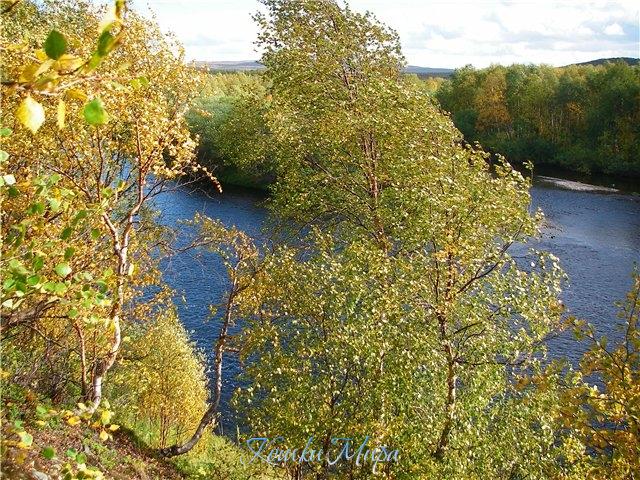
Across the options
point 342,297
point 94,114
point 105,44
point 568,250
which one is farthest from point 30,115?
point 568,250

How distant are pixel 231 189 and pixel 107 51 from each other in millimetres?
58384

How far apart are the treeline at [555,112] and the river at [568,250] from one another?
10.6 metres

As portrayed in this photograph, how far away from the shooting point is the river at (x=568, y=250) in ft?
92.4

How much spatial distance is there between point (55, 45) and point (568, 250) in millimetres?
39831

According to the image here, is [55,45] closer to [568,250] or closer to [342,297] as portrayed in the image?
[342,297]

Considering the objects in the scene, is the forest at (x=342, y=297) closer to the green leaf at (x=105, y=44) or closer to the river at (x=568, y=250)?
the river at (x=568, y=250)

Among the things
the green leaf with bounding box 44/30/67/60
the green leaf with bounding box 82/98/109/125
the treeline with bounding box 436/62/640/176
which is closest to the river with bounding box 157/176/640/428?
the treeline with bounding box 436/62/640/176

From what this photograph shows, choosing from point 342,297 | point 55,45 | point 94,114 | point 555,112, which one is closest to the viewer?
point 55,45

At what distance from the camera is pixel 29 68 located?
6.70 feet

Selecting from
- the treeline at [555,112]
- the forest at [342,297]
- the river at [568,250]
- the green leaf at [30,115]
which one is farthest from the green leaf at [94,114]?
the treeline at [555,112]

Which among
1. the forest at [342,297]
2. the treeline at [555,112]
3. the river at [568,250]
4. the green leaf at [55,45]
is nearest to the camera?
the green leaf at [55,45]

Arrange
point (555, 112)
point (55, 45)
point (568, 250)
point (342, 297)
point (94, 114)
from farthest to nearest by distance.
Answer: point (555, 112) → point (568, 250) → point (342, 297) → point (94, 114) → point (55, 45)

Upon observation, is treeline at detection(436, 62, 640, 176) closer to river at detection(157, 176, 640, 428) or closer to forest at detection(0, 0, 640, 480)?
river at detection(157, 176, 640, 428)

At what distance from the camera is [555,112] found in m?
78.0
